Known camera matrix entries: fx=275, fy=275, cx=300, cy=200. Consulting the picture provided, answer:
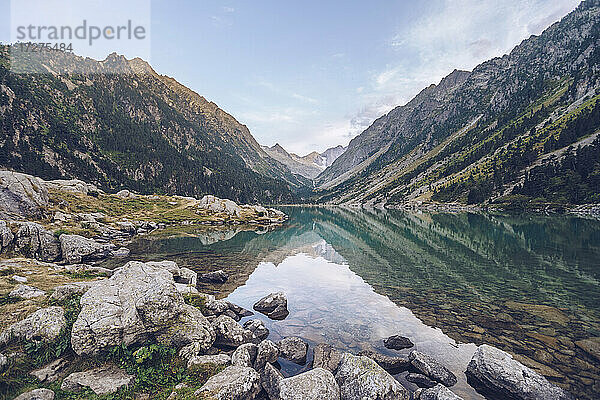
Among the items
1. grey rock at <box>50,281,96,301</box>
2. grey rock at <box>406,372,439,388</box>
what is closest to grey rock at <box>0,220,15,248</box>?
grey rock at <box>50,281,96,301</box>

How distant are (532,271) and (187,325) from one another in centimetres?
3842

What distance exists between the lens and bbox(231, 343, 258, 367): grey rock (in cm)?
1269

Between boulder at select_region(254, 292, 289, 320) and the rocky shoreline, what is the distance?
23.5 ft

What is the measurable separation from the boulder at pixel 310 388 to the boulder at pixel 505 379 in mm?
6805

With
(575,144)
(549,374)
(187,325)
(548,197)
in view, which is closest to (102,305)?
(187,325)

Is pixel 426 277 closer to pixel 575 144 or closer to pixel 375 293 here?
pixel 375 293

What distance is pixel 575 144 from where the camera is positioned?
434ft

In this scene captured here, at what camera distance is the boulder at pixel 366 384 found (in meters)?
10.9

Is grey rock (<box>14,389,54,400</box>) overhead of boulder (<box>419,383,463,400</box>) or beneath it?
overhead

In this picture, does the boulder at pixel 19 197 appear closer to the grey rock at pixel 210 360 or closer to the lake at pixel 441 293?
the lake at pixel 441 293

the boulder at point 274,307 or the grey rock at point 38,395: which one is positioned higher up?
the grey rock at point 38,395

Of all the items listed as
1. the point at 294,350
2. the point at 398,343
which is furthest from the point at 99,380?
the point at 398,343

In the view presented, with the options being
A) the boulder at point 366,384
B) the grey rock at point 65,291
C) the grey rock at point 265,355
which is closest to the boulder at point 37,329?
the grey rock at point 65,291

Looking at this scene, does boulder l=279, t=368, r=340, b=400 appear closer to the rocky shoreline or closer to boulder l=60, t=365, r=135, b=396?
the rocky shoreline
